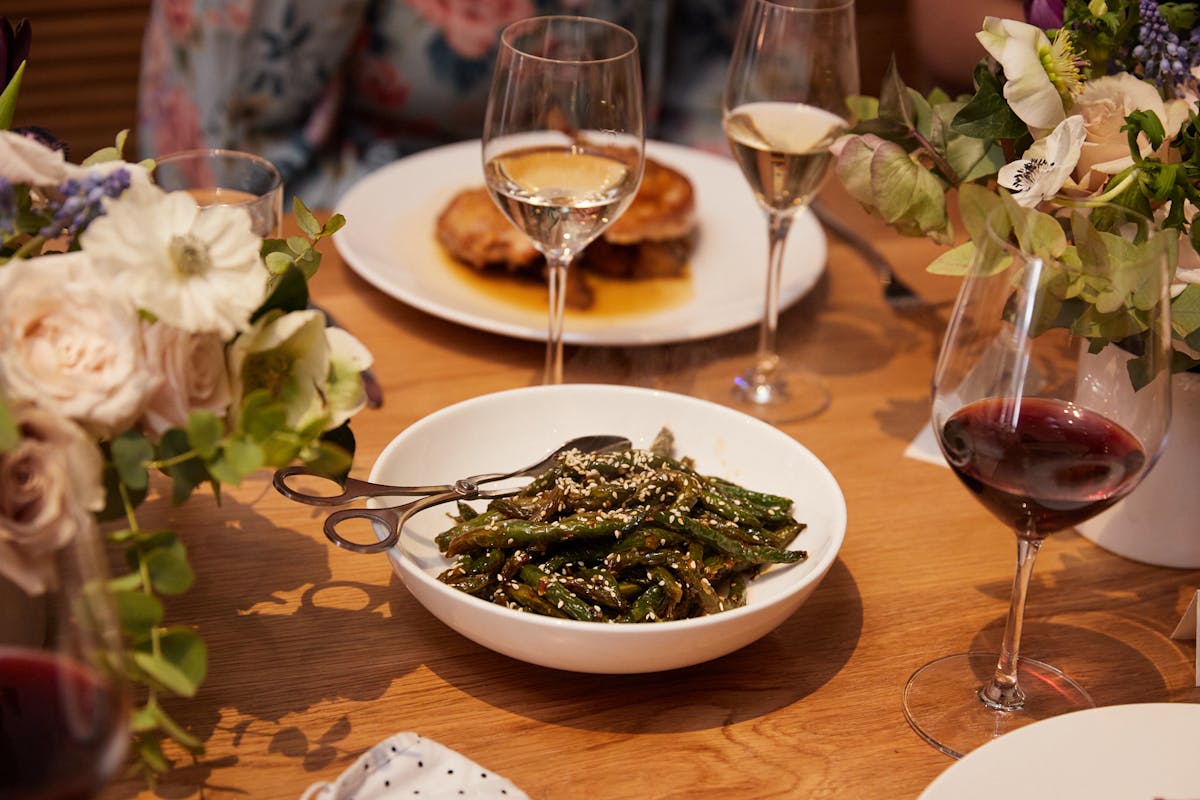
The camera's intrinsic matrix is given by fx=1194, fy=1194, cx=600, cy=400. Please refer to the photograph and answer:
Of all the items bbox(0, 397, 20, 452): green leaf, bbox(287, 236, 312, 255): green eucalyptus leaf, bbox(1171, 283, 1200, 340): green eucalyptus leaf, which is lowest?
bbox(1171, 283, 1200, 340): green eucalyptus leaf

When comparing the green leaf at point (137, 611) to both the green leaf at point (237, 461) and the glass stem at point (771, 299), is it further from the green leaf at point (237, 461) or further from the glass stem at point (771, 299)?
the glass stem at point (771, 299)

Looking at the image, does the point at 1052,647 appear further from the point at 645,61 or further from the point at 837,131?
the point at 645,61

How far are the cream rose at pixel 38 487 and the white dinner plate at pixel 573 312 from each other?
0.73m

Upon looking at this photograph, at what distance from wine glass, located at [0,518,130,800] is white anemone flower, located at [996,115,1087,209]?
0.75 meters

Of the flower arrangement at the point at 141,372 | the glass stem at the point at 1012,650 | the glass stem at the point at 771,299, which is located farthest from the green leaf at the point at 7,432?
the glass stem at the point at 771,299

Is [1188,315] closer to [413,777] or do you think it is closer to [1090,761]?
[1090,761]

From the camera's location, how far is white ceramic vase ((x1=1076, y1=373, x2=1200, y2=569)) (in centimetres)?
105

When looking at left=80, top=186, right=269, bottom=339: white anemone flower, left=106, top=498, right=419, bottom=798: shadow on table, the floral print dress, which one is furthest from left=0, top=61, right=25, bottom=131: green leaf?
the floral print dress

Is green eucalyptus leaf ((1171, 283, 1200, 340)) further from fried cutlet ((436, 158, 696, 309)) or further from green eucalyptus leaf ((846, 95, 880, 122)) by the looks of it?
fried cutlet ((436, 158, 696, 309))

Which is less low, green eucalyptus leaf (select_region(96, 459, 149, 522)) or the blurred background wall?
green eucalyptus leaf (select_region(96, 459, 149, 522))

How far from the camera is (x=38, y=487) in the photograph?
0.66 meters

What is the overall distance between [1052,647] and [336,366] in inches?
25.4

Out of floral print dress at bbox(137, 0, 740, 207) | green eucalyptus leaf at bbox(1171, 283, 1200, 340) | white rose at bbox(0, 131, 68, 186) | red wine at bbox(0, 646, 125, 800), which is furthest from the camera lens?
floral print dress at bbox(137, 0, 740, 207)

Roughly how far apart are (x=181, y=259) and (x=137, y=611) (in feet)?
0.69
